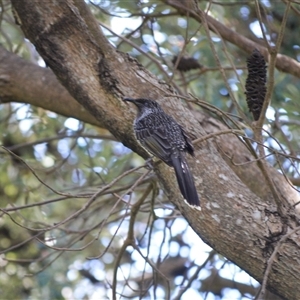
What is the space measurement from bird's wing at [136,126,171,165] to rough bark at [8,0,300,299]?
60mm

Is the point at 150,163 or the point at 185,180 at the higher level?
the point at 150,163

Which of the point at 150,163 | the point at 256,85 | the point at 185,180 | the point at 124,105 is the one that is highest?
the point at 124,105

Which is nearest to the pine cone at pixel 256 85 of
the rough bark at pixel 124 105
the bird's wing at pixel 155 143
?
the rough bark at pixel 124 105

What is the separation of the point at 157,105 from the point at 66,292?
3044 mm

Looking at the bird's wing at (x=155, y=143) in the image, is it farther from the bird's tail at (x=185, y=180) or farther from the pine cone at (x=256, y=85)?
the pine cone at (x=256, y=85)

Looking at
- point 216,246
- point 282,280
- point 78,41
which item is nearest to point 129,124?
point 78,41

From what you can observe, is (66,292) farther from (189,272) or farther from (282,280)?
(282,280)

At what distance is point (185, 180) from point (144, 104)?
65 cm

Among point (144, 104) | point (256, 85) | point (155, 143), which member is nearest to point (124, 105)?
point (144, 104)

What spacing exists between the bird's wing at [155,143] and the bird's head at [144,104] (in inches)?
4.9

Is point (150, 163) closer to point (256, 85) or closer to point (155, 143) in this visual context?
point (155, 143)

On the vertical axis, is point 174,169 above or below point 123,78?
below

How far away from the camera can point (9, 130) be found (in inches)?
267

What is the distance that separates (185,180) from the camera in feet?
11.3
